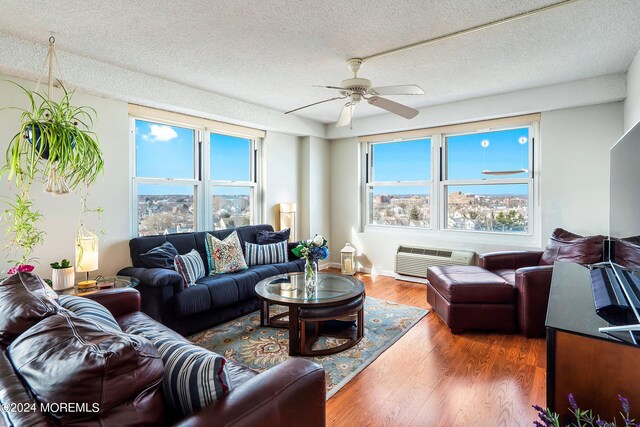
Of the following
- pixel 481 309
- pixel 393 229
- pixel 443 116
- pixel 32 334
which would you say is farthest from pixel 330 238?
pixel 32 334

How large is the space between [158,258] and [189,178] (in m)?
1.34

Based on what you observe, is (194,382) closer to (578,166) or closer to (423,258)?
(423,258)

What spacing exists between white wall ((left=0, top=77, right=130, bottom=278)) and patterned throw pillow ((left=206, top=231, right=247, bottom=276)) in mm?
866

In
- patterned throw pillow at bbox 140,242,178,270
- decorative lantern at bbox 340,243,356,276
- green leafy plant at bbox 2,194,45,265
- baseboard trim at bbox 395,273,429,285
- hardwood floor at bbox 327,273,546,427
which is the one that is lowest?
hardwood floor at bbox 327,273,546,427

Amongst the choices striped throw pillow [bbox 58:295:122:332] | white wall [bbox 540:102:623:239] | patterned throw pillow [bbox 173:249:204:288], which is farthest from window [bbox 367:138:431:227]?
striped throw pillow [bbox 58:295:122:332]

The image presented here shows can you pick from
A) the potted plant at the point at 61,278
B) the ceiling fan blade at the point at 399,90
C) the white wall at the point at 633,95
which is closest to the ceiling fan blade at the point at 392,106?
the ceiling fan blade at the point at 399,90

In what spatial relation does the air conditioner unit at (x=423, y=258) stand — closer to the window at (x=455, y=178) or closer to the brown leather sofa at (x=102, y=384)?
the window at (x=455, y=178)

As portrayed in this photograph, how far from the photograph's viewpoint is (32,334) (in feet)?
3.35

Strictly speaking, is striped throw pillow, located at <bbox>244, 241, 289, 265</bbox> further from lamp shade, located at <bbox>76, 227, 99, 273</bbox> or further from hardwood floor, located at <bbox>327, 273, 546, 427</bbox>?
hardwood floor, located at <bbox>327, 273, 546, 427</bbox>

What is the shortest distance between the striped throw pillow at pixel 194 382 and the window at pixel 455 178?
433 cm

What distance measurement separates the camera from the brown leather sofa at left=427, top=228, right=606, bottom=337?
292cm

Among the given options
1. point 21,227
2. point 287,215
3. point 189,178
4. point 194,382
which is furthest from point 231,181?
point 194,382

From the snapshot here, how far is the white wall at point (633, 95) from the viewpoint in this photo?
285 centimetres

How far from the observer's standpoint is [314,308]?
8.61 ft
